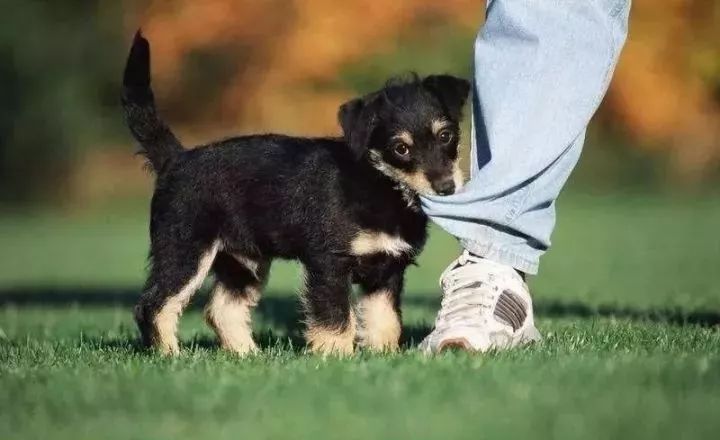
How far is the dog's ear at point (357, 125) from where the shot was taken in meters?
5.29

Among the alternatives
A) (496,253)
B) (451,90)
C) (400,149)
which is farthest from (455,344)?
(451,90)

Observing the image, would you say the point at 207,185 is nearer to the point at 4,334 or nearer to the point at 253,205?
the point at 253,205

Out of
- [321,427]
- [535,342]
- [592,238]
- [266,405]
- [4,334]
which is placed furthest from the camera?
[592,238]

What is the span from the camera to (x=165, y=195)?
18.7 feet

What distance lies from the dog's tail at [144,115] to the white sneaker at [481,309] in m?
1.48

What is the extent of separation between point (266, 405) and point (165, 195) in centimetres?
235

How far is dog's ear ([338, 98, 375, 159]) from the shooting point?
5.29m

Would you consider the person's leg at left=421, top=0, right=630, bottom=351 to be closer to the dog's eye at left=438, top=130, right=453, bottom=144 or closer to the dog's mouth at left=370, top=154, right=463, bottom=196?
the dog's mouth at left=370, top=154, right=463, bottom=196

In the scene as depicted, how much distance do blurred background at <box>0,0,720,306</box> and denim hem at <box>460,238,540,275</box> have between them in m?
14.0

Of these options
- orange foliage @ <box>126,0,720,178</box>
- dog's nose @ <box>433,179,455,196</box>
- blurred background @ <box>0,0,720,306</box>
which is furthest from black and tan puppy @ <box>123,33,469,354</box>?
orange foliage @ <box>126,0,720,178</box>

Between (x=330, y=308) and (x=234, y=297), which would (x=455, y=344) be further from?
(x=234, y=297)

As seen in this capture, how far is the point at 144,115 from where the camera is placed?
5.95m

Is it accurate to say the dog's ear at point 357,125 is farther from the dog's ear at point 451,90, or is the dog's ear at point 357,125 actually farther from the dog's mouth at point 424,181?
the dog's ear at point 451,90

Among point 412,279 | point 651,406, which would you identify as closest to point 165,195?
point 651,406
